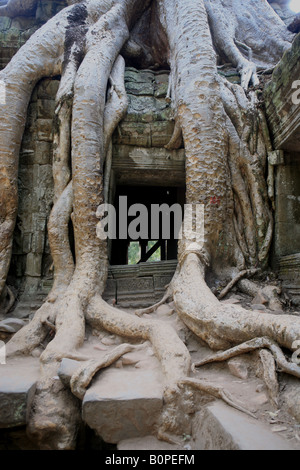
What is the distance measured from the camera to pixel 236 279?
2.91 metres

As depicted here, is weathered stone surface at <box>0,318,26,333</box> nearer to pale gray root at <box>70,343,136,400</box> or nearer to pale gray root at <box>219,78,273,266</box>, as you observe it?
pale gray root at <box>70,343,136,400</box>

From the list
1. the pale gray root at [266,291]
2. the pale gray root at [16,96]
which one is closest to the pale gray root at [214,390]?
the pale gray root at [266,291]

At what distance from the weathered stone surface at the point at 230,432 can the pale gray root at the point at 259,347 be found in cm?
31

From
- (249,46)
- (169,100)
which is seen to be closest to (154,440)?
(169,100)

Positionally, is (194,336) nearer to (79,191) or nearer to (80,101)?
(79,191)

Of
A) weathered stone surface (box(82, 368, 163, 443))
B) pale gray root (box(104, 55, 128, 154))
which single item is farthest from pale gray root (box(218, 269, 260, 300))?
pale gray root (box(104, 55, 128, 154))

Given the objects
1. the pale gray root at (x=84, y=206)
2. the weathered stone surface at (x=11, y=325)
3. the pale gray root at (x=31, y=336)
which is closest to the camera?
the pale gray root at (x=84, y=206)

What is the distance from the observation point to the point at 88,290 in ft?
8.94

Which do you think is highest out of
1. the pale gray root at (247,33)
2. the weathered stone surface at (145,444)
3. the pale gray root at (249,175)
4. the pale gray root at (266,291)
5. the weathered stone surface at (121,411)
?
the pale gray root at (247,33)

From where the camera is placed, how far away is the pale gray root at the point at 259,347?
1399 millimetres

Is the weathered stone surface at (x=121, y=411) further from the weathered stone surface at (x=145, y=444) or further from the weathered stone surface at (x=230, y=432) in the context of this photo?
the weathered stone surface at (x=230, y=432)

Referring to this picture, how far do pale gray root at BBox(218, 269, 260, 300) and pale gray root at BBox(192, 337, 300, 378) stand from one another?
39.7 inches

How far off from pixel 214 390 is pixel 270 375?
0.94 feet

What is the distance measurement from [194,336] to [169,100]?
2.94 m
